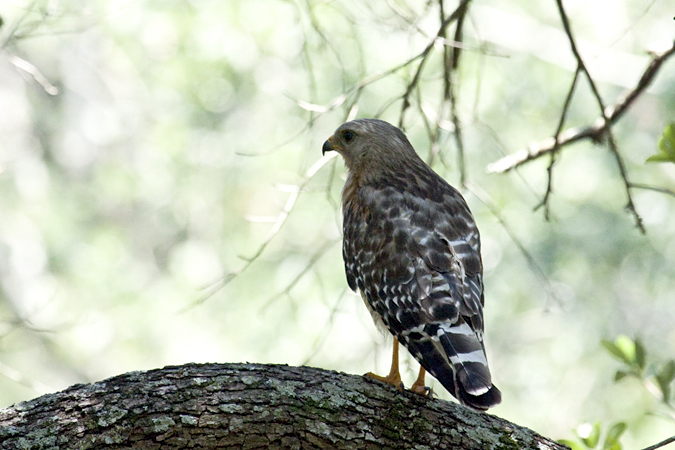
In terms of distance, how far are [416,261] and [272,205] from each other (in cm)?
715

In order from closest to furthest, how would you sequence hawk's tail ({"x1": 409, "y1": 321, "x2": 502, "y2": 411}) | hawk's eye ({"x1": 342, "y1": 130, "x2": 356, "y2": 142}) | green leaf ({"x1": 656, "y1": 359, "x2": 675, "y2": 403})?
1. hawk's tail ({"x1": 409, "y1": 321, "x2": 502, "y2": 411})
2. green leaf ({"x1": 656, "y1": 359, "x2": 675, "y2": 403})
3. hawk's eye ({"x1": 342, "y1": 130, "x2": 356, "y2": 142})

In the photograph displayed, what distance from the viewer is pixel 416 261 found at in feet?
10.5

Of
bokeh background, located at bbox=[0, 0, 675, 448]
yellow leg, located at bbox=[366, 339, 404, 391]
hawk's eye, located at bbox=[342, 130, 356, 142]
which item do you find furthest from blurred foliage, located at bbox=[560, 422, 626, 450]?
bokeh background, located at bbox=[0, 0, 675, 448]

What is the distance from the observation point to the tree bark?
2309mm

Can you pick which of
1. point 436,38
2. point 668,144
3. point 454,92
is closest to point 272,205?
point 454,92

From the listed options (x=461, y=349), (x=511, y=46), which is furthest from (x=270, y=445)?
(x=511, y=46)

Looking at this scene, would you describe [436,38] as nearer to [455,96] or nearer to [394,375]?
[455,96]

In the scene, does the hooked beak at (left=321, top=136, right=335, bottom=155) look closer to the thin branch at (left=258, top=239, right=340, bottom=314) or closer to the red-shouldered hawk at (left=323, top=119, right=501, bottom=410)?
the red-shouldered hawk at (left=323, top=119, right=501, bottom=410)

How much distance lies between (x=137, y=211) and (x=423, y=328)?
9.61 meters

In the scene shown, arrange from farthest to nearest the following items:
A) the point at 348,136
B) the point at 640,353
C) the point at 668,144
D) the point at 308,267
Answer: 1. the point at 348,136
2. the point at 308,267
3. the point at 640,353
4. the point at 668,144

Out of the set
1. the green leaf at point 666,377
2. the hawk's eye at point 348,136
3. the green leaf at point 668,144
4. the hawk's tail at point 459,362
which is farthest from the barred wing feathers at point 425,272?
the green leaf at point 668,144

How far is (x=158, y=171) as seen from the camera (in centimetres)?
1034

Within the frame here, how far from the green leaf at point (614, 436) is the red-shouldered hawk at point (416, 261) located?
630mm

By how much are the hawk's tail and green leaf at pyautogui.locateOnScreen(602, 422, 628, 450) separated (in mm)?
620
